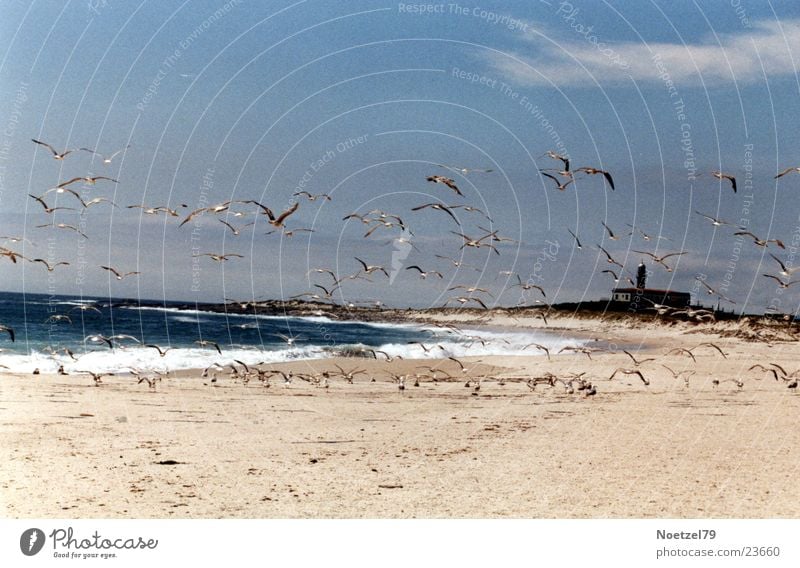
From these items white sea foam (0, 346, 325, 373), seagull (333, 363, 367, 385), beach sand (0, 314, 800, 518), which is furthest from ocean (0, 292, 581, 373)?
beach sand (0, 314, 800, 518)

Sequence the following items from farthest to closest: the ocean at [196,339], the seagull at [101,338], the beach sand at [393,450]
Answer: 1. the ocean at [196,339]
2. the seagull at [101,338]
3. the beach sand at [393,450]

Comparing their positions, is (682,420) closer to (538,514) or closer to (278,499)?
(538,514)

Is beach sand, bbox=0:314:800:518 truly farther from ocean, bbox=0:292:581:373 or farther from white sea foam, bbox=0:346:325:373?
white sea foam, bbox=0:346:325:373

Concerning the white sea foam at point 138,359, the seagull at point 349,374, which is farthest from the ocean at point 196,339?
the seagull at point 349,374

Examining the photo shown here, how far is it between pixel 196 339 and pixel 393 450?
34.8 meters

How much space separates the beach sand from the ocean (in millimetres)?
4937

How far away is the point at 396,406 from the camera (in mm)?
22891

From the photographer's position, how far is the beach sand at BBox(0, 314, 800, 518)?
554 inches

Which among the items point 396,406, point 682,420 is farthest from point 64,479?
point 682,420

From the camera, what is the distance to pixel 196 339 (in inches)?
1973

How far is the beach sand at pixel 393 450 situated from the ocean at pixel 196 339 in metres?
4.94

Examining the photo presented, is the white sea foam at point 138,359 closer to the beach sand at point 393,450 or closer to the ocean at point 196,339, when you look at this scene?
the ocean at point 196,339

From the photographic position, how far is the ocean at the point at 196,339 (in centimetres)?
3597

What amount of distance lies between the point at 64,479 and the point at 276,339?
39335 millimetres
